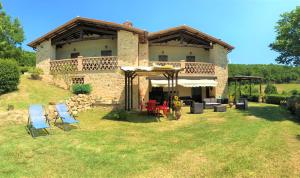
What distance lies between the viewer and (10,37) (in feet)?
131

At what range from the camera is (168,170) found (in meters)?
7.73

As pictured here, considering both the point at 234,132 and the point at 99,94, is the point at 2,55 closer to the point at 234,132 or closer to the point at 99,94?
the point at 99,94

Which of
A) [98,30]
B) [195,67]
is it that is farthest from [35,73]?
[195,67]

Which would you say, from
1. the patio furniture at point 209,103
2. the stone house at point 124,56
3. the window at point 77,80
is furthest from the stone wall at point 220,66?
the window at point 77,80

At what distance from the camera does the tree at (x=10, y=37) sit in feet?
119

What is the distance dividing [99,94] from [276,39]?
1547cm

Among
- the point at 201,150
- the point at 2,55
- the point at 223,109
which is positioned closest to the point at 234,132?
the point at 201,150

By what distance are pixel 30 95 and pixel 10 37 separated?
2632 cm

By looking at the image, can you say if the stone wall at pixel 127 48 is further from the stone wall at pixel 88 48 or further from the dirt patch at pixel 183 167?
the dirt patch at pixel 183 167

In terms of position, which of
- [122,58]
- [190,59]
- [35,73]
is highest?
[190,59]

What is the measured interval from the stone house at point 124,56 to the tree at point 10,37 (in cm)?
1228

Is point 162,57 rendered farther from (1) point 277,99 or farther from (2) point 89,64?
(1) point 277,99

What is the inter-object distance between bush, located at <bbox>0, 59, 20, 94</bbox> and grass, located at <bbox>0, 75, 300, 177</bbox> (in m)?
5.47

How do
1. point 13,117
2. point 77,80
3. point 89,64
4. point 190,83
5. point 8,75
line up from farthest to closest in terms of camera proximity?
point 190,83 < point 77,80 < point 89,64 < point 8,75 < point 13,117
